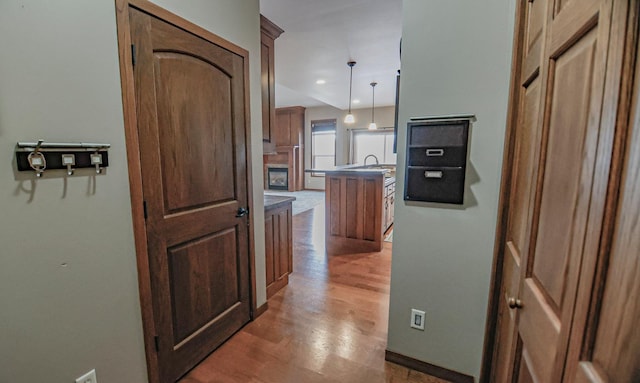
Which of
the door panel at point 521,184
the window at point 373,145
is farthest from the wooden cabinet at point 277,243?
the window at point 373,145

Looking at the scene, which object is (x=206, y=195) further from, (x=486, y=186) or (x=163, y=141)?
(x=486, y=186)

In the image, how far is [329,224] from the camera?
13.4 ft

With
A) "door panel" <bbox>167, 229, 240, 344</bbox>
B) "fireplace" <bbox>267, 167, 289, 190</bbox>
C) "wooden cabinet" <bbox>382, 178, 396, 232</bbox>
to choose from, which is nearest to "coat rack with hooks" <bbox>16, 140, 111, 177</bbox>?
"door panel" <bbox>167, 229, 240, 344</bbox>

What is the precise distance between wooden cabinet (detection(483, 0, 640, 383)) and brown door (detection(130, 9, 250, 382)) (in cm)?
165

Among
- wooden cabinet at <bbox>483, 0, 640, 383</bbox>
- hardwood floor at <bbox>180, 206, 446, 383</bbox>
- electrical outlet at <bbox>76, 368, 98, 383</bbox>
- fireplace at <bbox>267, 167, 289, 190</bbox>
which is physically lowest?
hardwood floor at <bbox>180, 206, 446, 383</bbox>

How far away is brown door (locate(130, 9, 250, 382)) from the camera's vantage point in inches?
56.4

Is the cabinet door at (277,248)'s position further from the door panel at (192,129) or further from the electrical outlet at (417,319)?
the electrical outlet at (417,319)

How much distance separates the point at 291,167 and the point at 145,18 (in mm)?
7917

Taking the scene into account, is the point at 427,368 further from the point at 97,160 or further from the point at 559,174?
the point at 97,160

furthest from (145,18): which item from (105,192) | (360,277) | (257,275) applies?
(360,277)

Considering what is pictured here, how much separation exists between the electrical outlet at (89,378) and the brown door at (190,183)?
12.2 inches

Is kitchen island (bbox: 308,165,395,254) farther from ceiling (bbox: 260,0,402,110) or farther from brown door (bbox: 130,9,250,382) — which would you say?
brown door (bbox: 130,9,250,382)

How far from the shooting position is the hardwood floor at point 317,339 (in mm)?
1704

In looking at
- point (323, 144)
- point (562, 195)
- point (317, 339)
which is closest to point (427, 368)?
point (317, 339)
